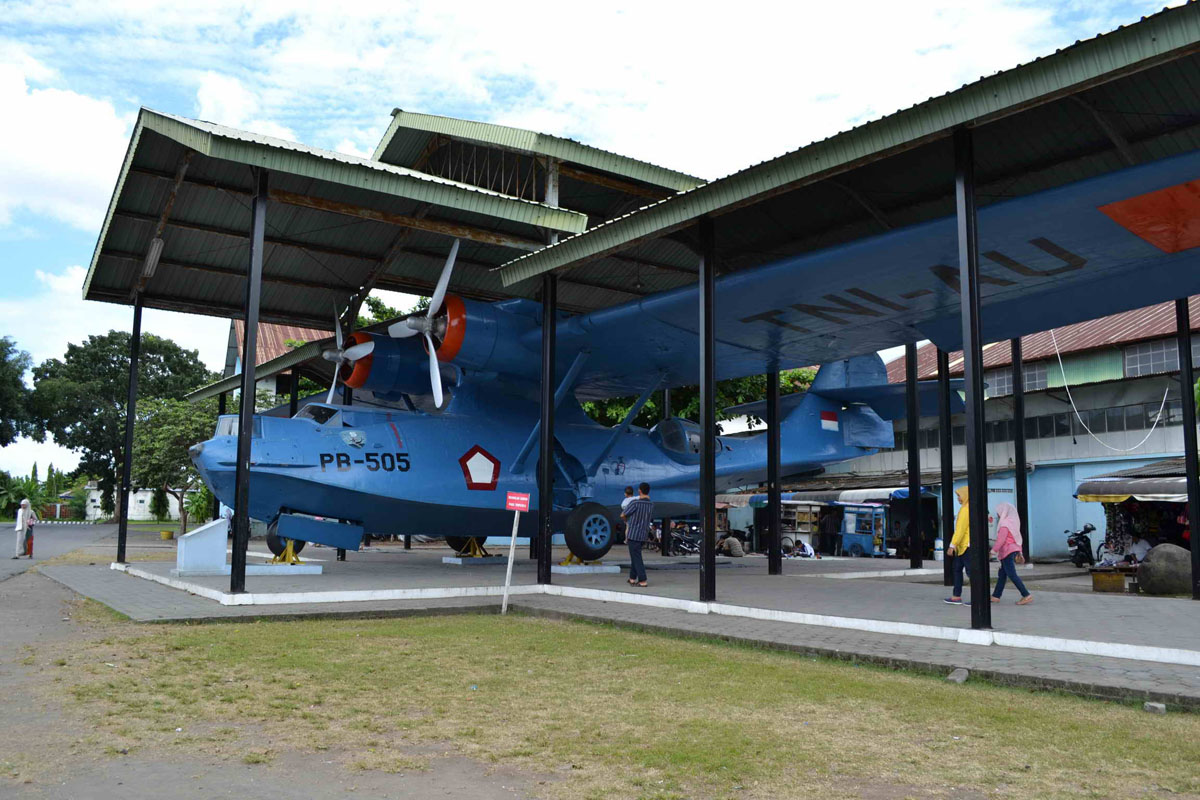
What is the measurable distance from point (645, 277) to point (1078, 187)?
1067 cm

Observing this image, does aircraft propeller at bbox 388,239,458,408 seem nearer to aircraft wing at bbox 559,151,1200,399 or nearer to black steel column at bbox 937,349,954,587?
aircraft wing at bbox 559,151,1200,399

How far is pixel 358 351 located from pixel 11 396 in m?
55.6

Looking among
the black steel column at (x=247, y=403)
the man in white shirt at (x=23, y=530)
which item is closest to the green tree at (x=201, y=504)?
the man in white shirt at (x=23, y=530)

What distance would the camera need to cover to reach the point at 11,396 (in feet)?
194

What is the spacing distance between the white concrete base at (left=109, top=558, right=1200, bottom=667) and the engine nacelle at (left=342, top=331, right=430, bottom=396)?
16.2 ft

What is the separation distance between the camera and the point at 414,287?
63.4 feet

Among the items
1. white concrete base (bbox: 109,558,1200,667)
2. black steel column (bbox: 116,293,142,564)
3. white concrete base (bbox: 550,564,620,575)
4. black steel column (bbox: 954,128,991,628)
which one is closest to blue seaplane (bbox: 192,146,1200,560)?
white concrete base (bbox: 550,564,620,575)

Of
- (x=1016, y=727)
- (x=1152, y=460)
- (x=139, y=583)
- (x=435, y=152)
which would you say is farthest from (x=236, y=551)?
(x=1152, y=460)

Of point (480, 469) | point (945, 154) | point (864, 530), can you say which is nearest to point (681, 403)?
point (864, 530)

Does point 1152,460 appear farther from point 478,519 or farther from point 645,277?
point 478,519

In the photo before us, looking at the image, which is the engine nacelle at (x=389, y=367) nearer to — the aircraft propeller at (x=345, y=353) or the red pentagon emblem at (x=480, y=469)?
the aircraft propeller at (x=345, y=353)

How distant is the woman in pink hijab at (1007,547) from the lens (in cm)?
1048

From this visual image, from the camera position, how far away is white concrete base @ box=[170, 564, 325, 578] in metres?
14.7

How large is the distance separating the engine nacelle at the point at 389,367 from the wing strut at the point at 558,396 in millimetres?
2533
